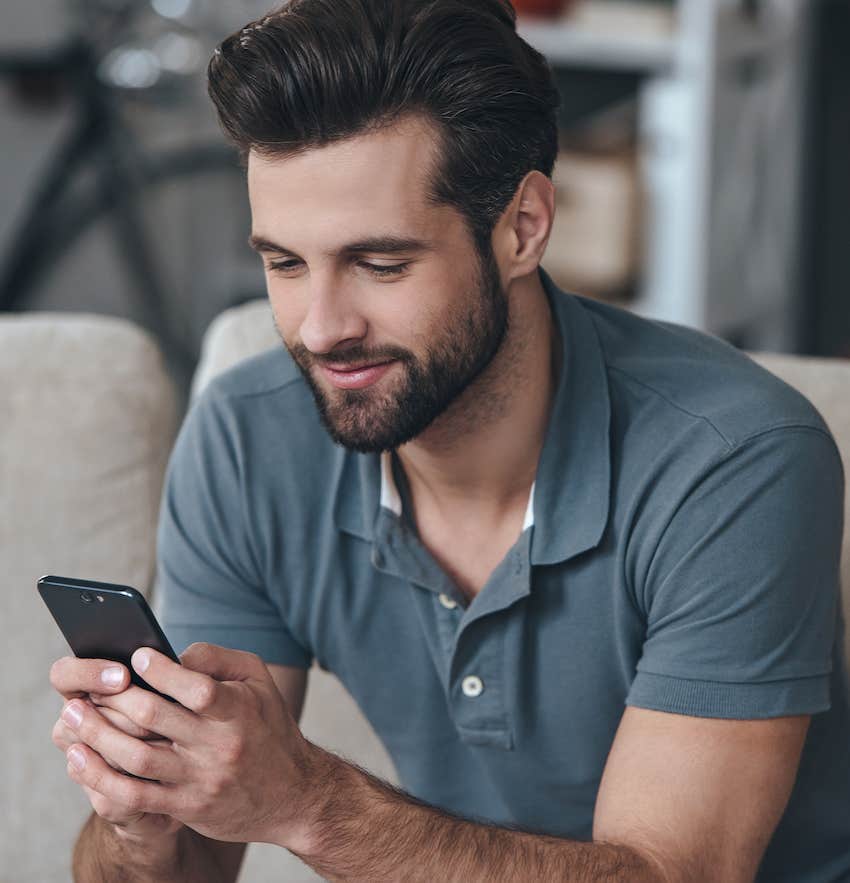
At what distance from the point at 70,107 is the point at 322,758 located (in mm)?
2424

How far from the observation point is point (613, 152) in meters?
2.96

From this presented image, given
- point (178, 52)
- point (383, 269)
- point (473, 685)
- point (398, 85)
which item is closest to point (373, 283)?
point (383, 269)

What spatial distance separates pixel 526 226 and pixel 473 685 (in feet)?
1.39

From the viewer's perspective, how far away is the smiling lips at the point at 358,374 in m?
1.09

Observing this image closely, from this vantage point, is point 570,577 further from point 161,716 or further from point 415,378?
point 161,716

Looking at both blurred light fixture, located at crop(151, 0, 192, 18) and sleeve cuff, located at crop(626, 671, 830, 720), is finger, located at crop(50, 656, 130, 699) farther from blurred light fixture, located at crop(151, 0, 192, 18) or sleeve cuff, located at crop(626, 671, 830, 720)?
blurred light fixture, located at crop(151, 0, 192, 18)

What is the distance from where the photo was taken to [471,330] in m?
1.11

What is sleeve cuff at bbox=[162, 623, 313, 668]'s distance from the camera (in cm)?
126

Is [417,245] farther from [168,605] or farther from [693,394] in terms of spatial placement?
[168,605]

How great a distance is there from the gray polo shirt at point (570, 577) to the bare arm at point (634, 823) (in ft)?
0.09

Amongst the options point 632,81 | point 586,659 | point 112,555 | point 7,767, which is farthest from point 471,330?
point 632,81

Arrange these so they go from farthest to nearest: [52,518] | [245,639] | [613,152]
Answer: [613,152] < [52,518] < [245,639]

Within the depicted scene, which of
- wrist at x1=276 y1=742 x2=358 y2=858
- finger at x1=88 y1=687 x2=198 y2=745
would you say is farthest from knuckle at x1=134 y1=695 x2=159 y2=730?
wrist at x1=276 y1=742 x2=358 y2=858

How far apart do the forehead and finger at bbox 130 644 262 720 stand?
36 centimetres
